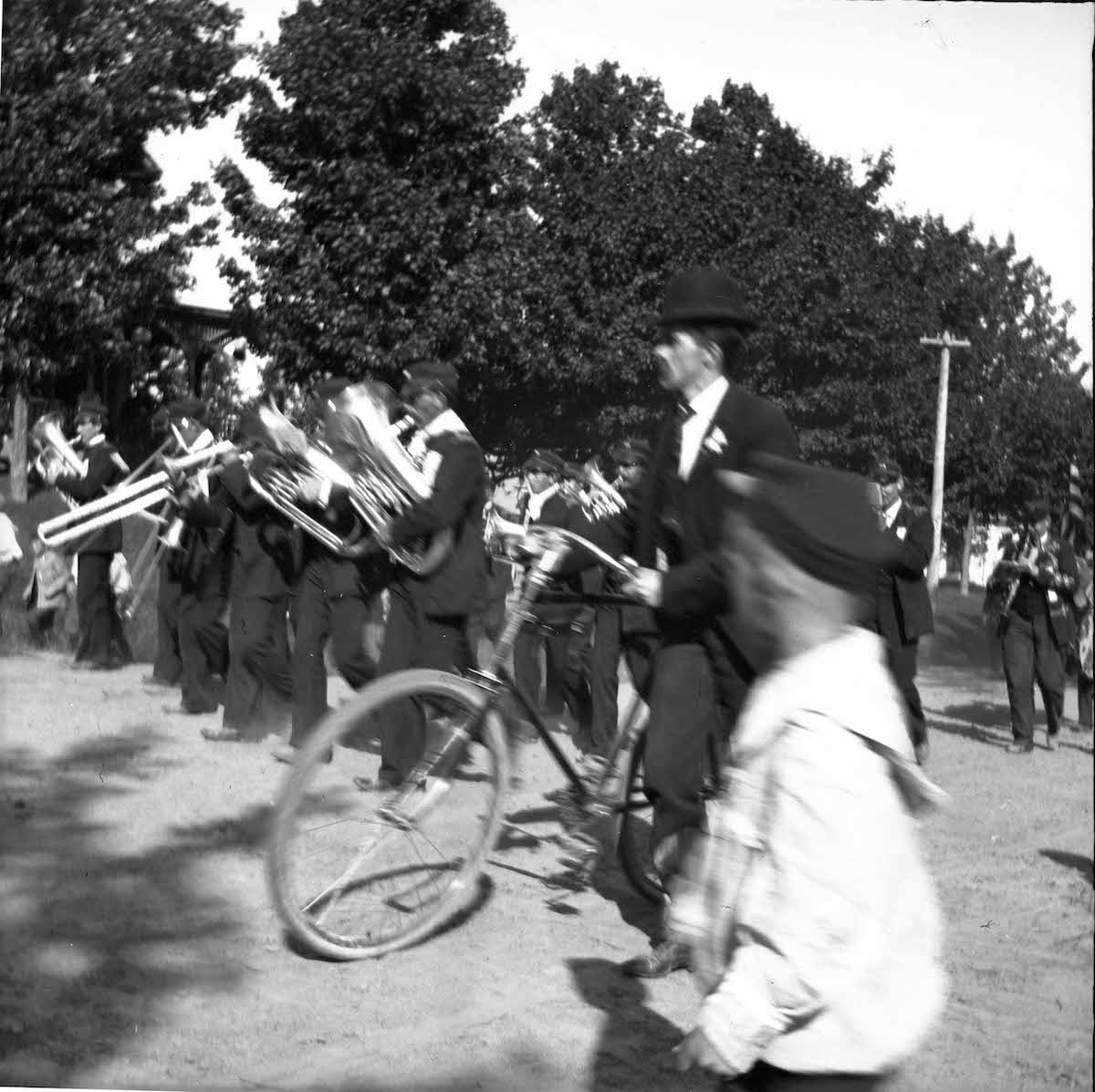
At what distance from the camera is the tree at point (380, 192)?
6.20 m

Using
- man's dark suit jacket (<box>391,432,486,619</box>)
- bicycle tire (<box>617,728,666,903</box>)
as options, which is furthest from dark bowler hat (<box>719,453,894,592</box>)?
man's dark suit jacket (<box>391,432,486,619</box>)

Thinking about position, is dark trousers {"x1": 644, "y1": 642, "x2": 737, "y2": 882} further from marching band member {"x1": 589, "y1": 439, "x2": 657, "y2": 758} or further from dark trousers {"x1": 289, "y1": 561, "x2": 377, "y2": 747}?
dark trousers {"x1": 289, "y1": 561, "x2": 377, "y2": 747}

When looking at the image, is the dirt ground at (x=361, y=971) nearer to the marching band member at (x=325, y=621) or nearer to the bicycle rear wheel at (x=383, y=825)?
the bicycle rear wheel at (x=383, y=825)

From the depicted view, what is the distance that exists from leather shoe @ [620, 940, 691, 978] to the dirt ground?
2.5 inches

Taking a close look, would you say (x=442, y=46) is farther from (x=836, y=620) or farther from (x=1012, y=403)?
(x=836, y=620)

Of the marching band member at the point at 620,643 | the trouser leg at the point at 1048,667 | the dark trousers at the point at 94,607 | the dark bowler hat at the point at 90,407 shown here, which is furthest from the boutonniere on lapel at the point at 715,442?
the trouser leg at the point at 1048,667

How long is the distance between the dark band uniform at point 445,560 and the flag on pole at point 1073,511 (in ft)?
11.6

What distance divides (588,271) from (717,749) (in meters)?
3.02

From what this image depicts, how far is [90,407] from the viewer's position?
8141 millimetres

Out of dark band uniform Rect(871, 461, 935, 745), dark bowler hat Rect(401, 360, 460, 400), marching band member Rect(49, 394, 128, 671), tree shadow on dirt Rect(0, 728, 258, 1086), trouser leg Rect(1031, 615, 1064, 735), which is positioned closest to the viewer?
tree shadow on dirt Rect(0, 728, 258, 1086)

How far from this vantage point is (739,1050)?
94.1 inches

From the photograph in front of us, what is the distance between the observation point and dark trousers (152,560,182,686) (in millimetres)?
9867

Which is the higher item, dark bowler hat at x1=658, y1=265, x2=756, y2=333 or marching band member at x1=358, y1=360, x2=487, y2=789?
dark bowler hat at x1=658, y1=265, x2=756, y2=333

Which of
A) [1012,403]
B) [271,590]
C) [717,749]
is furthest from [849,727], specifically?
[271,590]
